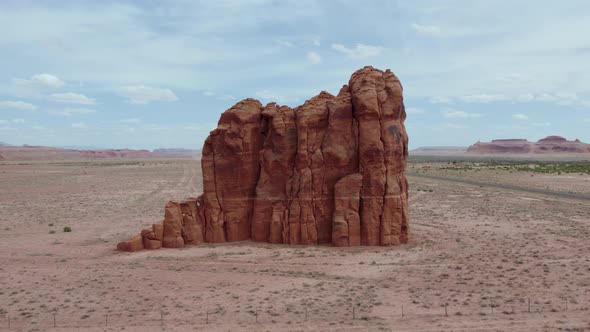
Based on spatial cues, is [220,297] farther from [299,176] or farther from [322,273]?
[299,176]

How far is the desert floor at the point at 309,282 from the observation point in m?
15.4

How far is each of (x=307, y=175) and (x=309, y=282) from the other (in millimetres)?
8049

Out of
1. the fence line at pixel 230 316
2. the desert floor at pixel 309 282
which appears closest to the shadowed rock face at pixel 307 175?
the desert floor at pixel 309 282

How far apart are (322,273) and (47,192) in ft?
161

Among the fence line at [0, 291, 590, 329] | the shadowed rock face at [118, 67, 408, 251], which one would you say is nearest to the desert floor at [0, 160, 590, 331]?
the fence line at [0, 291, 590, 329]

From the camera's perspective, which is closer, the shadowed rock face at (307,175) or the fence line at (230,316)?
the fence line at (230,316)

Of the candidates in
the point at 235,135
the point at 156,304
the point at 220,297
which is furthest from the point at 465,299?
the point at 235,135

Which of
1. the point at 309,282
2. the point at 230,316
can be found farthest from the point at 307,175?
the point at 230,316

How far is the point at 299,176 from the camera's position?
86.3ft

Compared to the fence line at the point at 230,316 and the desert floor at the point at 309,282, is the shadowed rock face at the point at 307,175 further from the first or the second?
the fence line at the point at 230,316

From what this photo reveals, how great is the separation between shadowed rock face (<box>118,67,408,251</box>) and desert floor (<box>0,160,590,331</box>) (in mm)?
1268

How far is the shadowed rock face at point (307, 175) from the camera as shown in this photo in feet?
83.4

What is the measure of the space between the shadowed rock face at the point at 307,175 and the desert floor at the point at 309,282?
4.16ft

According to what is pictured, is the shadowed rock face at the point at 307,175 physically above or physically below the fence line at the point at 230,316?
above
